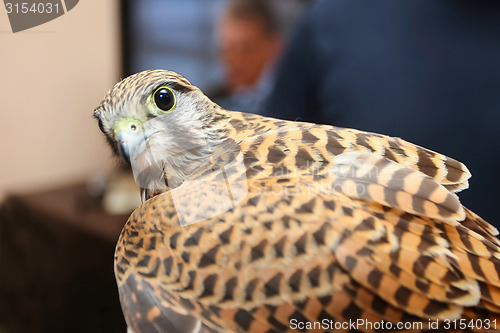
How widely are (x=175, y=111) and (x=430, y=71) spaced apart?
1.33 ft

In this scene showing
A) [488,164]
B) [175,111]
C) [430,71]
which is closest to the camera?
[175,111]

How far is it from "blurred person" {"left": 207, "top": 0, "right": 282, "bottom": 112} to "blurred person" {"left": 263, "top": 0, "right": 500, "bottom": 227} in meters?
0.13

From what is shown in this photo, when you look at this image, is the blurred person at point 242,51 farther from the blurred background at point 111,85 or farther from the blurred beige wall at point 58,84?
the blurred beige wall at point 58,84

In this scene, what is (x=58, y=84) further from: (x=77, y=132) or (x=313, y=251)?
(x=313, y=251)

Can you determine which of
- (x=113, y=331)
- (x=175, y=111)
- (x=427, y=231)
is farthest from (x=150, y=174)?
(x=427, y=231)

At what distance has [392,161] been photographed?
489 millimetres

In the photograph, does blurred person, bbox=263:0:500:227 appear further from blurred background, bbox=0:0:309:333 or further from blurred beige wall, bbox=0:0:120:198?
blurred beige wall, bbox=0:0:120:198

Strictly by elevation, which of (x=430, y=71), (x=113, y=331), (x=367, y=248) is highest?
(x=430, y=71)

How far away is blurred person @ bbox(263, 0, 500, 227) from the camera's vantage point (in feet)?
1.87

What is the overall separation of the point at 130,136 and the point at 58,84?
118mm

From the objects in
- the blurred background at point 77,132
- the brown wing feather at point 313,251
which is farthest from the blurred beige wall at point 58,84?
the brown wing feather at point 313,251

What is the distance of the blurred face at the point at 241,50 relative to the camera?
58 centimetres

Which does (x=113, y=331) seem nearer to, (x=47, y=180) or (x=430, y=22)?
(x=47, y=180)

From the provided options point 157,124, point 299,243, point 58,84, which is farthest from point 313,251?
point 58,84
